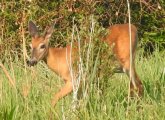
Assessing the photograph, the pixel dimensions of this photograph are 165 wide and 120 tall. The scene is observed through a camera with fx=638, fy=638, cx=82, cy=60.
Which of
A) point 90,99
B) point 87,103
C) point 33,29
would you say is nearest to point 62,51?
point 33,29

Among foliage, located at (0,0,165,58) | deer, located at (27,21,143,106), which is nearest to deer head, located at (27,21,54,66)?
deer, located at (27,21,143,106)

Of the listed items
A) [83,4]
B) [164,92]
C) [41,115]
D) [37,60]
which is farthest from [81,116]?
[83,4]

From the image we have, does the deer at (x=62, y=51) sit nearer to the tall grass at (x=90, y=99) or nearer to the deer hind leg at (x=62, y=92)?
the deer hind leg at (x=62, y=92)

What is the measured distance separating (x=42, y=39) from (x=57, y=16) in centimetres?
325

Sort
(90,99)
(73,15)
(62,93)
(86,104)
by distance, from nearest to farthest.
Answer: (86,104) → (90,99) → (62,93) → (73,15)

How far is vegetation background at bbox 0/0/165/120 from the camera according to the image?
560 cm

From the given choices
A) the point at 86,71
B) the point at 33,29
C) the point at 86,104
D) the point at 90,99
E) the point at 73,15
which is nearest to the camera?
the point at 86,71

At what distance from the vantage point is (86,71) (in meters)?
5.40

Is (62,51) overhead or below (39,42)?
below

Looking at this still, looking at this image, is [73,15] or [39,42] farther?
[73,15]

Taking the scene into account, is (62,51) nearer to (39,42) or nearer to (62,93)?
(39,42)

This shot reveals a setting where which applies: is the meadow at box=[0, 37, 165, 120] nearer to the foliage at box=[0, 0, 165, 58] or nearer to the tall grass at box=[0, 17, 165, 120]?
the tall grass at box=[0, 17, 165, 120]

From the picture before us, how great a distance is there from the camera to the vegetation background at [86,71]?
560 centimetres

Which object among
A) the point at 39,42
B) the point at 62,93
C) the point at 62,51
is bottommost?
the point at 62,93
